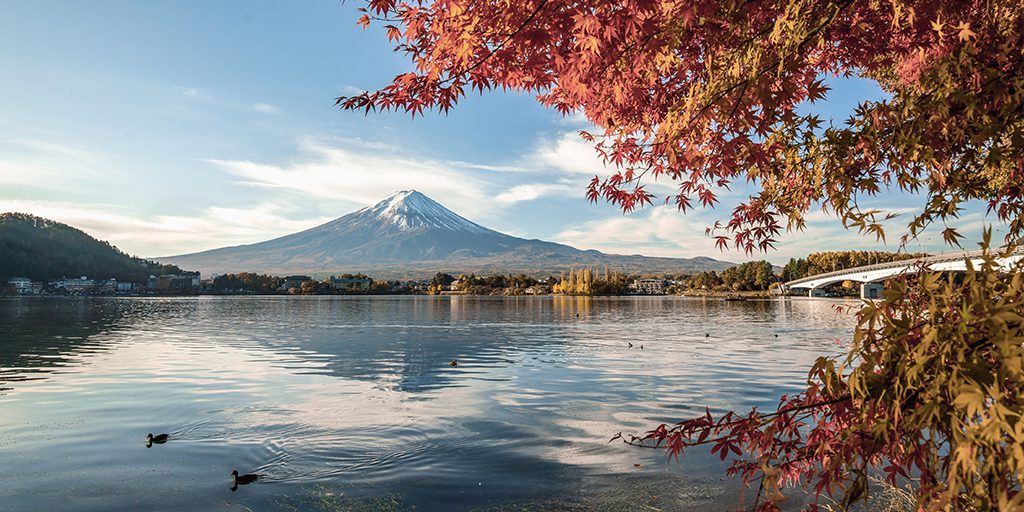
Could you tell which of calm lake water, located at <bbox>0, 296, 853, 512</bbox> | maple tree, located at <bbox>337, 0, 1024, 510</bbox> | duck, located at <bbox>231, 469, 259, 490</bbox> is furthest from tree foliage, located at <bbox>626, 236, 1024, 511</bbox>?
duck, located at <bbox>231, 469, 259, 490</bbox>

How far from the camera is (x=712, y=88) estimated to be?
425 cm

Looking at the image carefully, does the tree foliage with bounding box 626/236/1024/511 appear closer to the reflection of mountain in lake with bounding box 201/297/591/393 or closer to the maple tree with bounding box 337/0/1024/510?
the maple tree with bounding box 337/0/1024/510

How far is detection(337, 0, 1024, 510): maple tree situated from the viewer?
9.62 ft

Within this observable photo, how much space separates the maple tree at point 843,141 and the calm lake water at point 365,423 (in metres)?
5.75

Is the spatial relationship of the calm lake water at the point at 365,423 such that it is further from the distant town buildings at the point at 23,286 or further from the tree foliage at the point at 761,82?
the distant town buildings at the point at 23,286

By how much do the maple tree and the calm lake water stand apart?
5747 millimetres

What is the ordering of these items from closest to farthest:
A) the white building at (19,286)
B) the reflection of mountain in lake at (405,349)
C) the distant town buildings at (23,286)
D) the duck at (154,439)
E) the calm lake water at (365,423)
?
the calm lake water at (365,423), the duck at (154,439), the reflection of mountain in lake at (405,349), the white building at (19,286), the distant town buildings at (23,286)

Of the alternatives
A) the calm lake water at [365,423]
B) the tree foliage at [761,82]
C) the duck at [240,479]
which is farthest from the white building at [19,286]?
the tree foliage at [761,82]

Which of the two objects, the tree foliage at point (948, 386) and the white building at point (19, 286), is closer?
the tree foliage at point (948, 386)

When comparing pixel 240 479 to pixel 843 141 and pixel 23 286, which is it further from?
pixel 23 286

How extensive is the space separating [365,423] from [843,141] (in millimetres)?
13595

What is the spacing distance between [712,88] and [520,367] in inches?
904

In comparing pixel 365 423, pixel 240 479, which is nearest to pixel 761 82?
pixel 240 479

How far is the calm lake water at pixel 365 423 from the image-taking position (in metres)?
9.84
